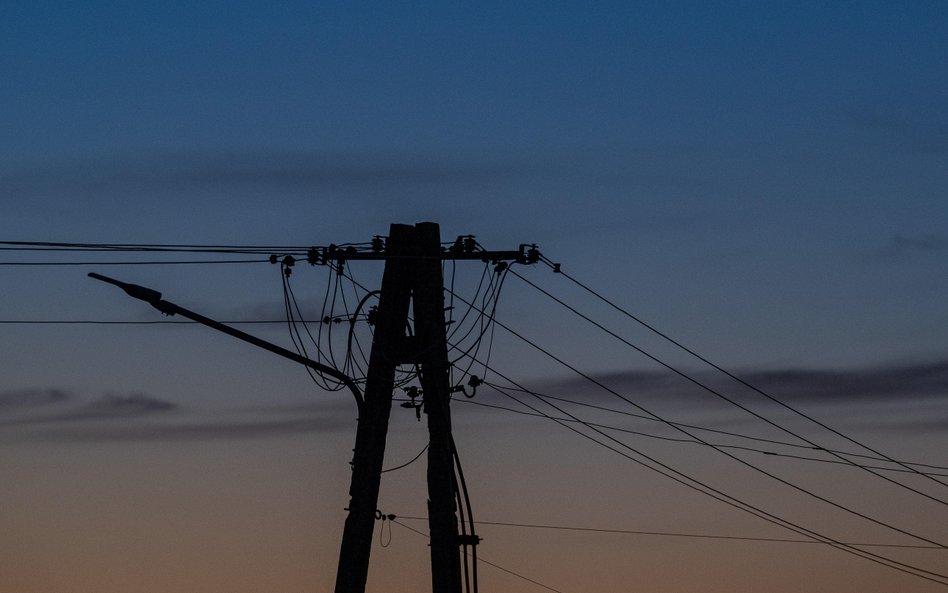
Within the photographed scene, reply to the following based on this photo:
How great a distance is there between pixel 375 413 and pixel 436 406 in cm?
106

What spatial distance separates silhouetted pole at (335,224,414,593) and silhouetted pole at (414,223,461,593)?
0.80ft

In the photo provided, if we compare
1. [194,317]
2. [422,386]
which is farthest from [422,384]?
[194,317]

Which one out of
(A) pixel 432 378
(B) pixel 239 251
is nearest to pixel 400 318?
(A) pixel 432 378

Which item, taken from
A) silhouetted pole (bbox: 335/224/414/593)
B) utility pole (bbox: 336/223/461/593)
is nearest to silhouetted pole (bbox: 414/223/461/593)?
utility pole (bbox: 336/223/461/593)

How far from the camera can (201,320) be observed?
20188mm

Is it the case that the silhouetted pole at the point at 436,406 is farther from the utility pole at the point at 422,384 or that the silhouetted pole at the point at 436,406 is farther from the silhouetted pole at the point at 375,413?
the silhouetted pole at the point at 375,413

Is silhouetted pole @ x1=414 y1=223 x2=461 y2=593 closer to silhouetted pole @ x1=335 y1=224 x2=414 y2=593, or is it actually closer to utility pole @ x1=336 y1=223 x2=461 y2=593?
utility pole @ x1=336 y1=223 x2=461 y2=593

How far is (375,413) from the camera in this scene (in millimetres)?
21516

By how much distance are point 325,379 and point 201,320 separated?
234 centimetres

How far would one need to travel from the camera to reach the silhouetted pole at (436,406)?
21.8m

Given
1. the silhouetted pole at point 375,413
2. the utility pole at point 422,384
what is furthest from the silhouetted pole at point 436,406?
the silhouetted pole at point 375,413

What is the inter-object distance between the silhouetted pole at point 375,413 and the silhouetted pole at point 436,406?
24 centimetres

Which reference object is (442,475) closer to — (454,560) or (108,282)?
(454,560)

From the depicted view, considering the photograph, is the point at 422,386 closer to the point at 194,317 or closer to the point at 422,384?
the point at 422,384
